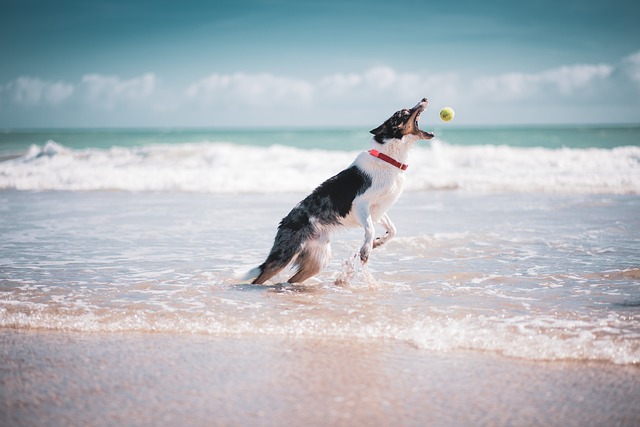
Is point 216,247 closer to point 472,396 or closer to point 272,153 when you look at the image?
point 472,396

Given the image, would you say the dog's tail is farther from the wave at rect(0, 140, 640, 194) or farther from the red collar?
the wave at rect(0, 140, 640, 194)

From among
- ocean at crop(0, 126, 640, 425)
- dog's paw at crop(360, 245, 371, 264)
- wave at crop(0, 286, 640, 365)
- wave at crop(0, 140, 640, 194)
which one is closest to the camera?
wave at crop(0, 286, 640, 365)

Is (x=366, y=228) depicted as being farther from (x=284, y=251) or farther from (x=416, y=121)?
(x=416, y=121)

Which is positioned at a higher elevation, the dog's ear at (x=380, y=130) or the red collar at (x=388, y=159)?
the dog's ear at (x=380, y=130)

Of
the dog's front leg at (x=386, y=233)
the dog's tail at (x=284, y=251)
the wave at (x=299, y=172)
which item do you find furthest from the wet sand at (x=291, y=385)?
the wave at (x=299, y=172)

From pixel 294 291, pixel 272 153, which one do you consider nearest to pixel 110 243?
pixel 294 291

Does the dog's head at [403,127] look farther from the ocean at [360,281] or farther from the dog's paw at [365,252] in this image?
the ocean at [360,281]

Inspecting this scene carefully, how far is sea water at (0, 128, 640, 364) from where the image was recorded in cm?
425

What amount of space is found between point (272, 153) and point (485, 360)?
20.7 m

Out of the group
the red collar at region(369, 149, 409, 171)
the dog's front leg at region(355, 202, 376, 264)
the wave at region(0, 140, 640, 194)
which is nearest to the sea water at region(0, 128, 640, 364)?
the dog's front leg at region(355, 202, 376, 264)

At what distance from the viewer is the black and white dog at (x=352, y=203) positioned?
561cm

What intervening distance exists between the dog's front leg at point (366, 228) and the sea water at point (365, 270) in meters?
0.13

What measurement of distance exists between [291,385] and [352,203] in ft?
8.93

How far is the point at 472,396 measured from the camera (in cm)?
309
